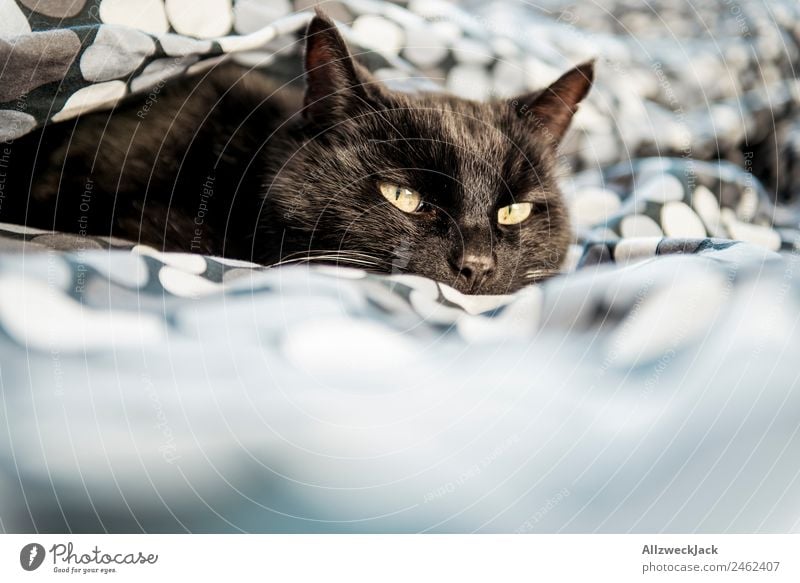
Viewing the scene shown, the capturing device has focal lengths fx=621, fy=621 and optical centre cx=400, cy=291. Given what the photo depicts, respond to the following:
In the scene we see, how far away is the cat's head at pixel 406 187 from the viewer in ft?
2.46

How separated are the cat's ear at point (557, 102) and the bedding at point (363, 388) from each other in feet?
0.91

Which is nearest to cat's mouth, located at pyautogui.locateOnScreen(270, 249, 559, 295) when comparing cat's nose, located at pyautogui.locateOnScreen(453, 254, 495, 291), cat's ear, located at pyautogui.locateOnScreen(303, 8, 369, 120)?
cat's nose, located at pyautogui.locateOnScreen(453, 254, 495, 291)

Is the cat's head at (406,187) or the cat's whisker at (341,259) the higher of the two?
the cat's head at (406,187)

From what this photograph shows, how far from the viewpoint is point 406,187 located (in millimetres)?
775

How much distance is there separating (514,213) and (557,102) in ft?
0.63

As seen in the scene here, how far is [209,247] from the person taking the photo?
82 cm

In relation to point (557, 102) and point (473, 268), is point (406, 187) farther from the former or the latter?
point (557, 102)
